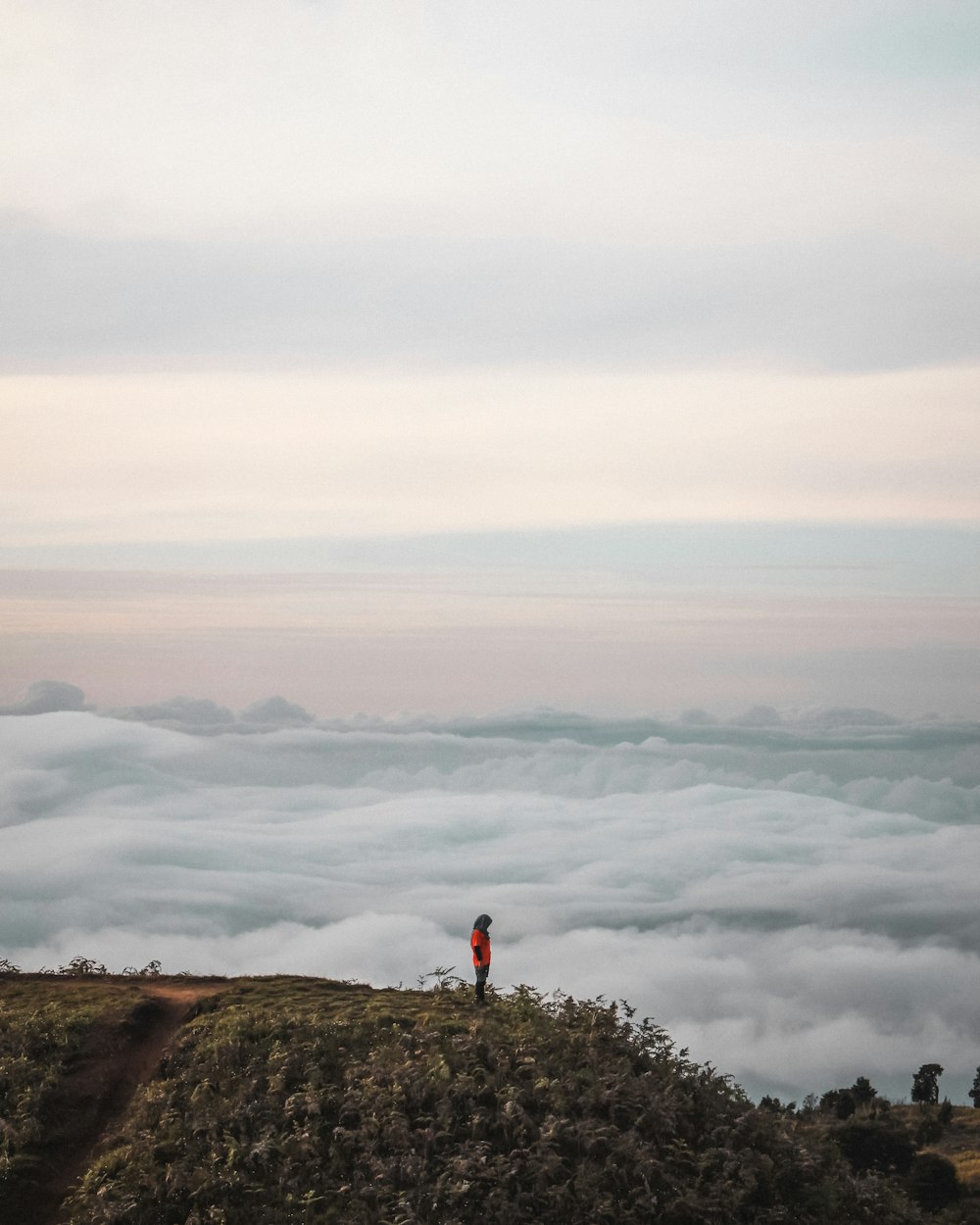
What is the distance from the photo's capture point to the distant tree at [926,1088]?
49.6 metres

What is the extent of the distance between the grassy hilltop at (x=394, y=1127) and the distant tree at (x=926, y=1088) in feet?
→ 89.0

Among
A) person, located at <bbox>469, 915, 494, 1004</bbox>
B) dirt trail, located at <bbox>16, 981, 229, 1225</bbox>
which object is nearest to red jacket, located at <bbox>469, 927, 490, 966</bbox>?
person, located at <bbox>469, 915, 494, 1004</bbox>

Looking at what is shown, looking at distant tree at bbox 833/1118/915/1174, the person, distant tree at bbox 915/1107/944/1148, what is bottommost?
distant tree at bbox 915/1107/944/1148

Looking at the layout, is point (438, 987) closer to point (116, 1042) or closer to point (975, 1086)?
point (116, 1042)

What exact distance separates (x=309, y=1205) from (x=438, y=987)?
7735 millimetres

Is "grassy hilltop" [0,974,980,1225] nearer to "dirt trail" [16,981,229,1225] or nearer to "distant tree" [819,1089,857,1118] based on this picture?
→ "dirt trail" [16,981,229,1225]

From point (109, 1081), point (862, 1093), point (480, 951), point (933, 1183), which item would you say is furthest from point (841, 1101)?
point (109, 1081)

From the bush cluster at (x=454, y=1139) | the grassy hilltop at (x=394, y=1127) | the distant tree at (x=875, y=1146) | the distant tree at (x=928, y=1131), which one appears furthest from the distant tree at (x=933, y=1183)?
the bush cluster at (x=454, y=1139)

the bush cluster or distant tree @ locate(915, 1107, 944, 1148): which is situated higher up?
the bush cluster

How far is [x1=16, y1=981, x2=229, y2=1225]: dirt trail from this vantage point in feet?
68.4

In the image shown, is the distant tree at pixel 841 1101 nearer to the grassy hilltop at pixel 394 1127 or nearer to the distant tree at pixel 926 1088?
the distant tree at pixel 926 1088

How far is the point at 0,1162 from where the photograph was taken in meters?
21.3

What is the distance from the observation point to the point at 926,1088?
49.7 m

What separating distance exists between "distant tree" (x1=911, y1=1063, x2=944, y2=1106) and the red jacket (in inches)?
1297
